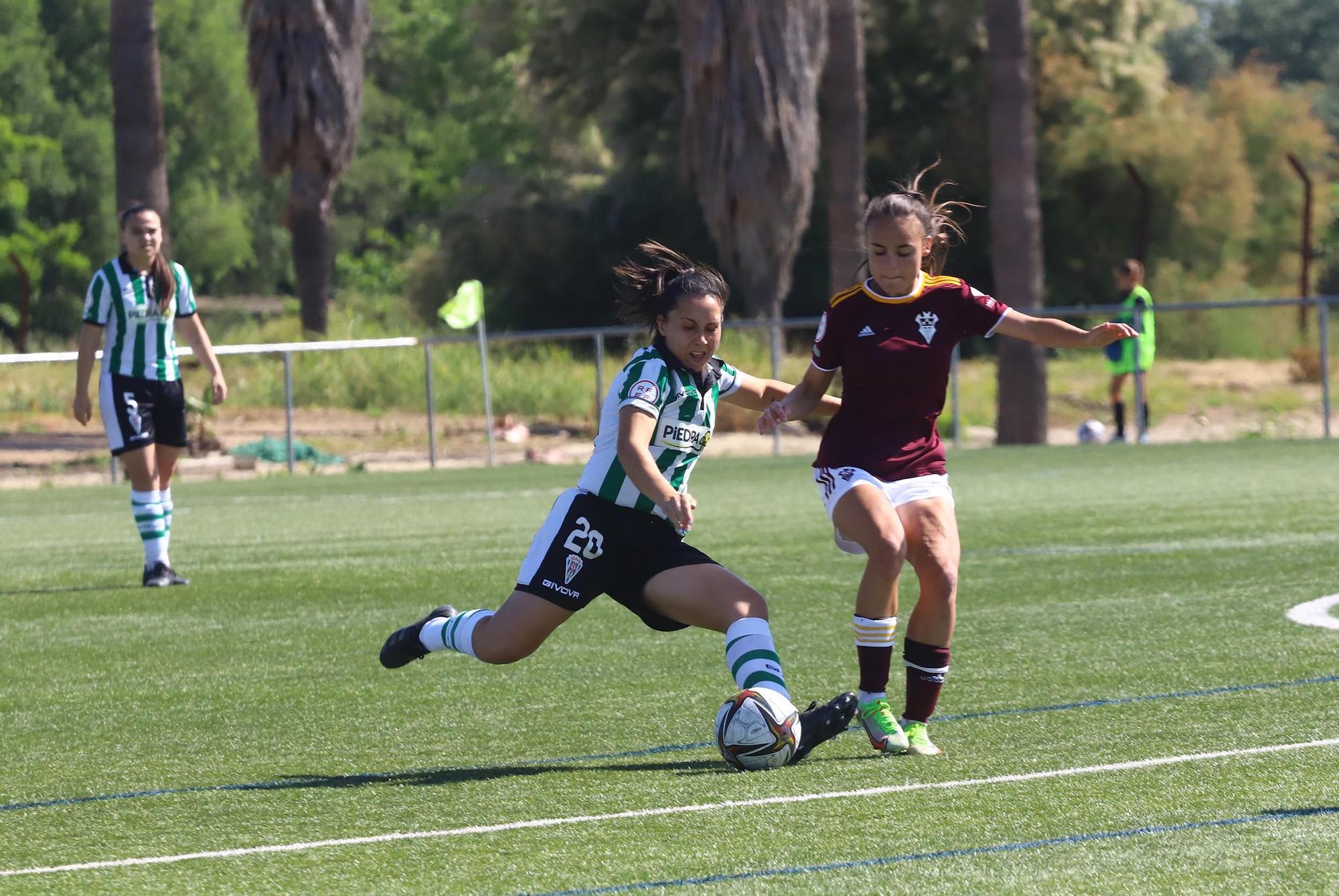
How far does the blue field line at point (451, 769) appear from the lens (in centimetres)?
530

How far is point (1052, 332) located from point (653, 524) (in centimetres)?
141

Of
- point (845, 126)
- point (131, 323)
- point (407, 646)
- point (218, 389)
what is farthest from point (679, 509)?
point (845, 126)

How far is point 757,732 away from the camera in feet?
17.6

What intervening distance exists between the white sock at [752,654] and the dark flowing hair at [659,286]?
0.98 m

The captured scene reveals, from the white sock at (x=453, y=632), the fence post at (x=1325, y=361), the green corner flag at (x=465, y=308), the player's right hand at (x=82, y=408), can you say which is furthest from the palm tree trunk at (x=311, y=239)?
the white sock at (x=453, y=632)

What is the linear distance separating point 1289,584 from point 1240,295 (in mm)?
33802

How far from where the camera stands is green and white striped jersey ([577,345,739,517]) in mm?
5770

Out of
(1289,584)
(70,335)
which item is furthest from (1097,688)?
(70,335)

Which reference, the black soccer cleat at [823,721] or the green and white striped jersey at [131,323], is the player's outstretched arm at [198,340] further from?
the black soccer cleat at [823,721]

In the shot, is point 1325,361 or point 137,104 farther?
point 137,104

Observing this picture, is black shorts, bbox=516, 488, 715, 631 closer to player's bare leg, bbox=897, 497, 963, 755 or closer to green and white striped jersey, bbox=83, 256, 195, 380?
player's bare leg, bbox=897, 497, 963, 755

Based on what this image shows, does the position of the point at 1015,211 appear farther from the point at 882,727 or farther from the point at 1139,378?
the point at 882,727

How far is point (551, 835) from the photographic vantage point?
4641 millimetres

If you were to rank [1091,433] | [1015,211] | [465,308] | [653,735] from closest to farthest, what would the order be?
[653,735], [1091,433], [465,308], [1015,211]
